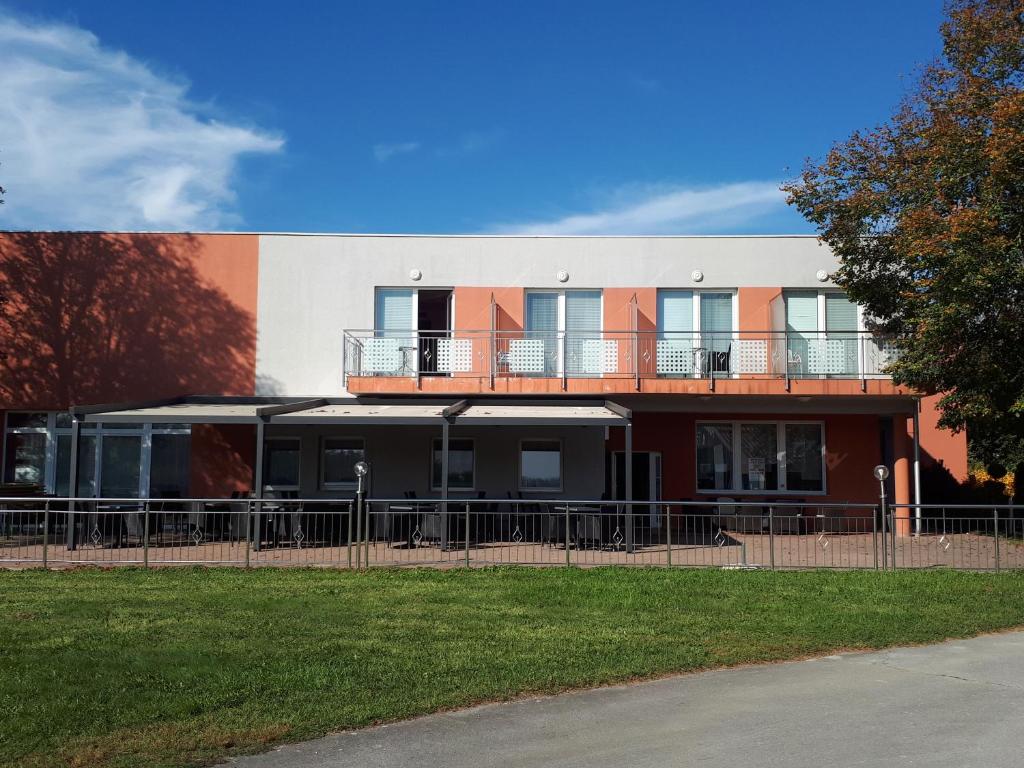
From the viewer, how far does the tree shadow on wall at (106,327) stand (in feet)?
72.9

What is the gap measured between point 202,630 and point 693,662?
4675 mm

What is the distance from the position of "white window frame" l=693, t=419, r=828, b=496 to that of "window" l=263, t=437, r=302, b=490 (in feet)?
29.7

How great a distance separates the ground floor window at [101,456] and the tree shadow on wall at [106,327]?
0.67 m

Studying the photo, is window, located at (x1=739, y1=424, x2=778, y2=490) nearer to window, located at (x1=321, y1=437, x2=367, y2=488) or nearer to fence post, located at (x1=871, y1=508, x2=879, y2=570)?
fence post, located at (x1=871, y1=508, x2=879, y2=570)

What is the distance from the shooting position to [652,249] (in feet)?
73.8

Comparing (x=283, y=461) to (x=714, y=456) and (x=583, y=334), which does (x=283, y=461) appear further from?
(x=714, y=456)

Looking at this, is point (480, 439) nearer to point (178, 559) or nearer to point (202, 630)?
point (178, 559)

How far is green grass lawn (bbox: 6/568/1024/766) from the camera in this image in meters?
6.57

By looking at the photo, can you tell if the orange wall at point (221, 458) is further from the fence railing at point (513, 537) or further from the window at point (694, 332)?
the window at point (694, 332)

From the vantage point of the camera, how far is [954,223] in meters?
15.1

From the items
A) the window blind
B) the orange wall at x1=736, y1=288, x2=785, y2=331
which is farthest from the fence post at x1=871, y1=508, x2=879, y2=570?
the window blind

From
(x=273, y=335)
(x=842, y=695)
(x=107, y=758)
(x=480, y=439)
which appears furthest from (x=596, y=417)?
(x=107, y=758)

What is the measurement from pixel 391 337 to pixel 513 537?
7833 millimetres

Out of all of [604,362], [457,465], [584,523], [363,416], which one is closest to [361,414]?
[363,416]
